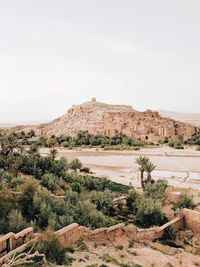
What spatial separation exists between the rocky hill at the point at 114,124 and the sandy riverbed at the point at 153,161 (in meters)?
13.8

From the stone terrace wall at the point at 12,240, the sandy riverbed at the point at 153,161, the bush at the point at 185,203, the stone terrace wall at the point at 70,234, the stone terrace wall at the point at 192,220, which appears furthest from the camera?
the sandy riverbed at the point at 153,161

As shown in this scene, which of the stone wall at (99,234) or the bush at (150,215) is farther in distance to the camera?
the bush at (150,215)

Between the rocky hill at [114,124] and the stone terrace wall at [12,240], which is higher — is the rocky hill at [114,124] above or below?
above

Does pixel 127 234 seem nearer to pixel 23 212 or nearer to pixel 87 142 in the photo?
pixel 23 212

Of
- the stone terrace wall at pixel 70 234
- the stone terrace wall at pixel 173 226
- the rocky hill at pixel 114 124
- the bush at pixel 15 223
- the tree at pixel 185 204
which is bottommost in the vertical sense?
the stone terrace wall at pixel 173 226

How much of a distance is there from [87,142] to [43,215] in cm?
5308

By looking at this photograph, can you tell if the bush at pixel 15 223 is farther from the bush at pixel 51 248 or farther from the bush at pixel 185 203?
the bush at pixel 185 203

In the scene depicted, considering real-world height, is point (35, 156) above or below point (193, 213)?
above

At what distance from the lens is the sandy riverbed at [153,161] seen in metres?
32.3

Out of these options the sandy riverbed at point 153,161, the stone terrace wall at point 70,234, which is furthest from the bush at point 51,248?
the sandy riverbed at point 153,161

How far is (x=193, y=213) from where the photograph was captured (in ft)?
54.3

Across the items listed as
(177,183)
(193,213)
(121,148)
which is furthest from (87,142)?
Result: (193,213)

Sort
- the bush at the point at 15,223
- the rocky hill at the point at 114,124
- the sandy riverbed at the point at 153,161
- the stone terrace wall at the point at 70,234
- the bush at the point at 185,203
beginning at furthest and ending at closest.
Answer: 1. the rocky hill at the point at 114,124
2. the sandy riverbed at the point at 153,161
3. the bush at the point at 185,203
4. the bush at the point at 15,223
5. the stone terrace wall at the point at 70,234

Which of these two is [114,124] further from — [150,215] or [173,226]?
[173,226]
